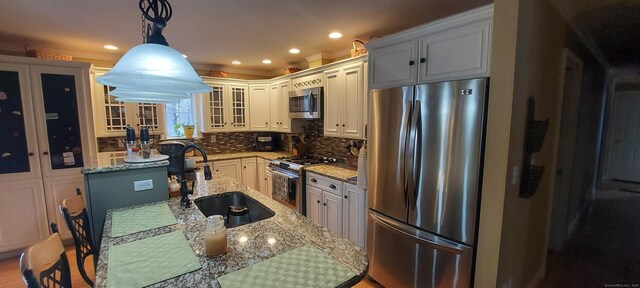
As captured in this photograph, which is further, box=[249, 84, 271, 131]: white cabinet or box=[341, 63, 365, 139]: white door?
box=[249, 84, 271, 131]: white cabinet

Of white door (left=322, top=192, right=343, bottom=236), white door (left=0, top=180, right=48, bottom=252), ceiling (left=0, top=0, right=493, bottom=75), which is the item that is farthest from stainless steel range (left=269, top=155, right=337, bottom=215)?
white door (left=0, top=180, right=48, bottom=252)

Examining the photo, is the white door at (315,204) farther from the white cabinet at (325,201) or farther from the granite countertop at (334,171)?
the granite countertop at (334,171)

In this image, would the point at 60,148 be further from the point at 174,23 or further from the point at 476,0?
the point at 476,0

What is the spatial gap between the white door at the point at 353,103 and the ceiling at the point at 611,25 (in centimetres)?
167

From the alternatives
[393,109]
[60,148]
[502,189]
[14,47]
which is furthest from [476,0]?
[14,47]

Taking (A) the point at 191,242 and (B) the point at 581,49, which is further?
(B) the point at 581,49

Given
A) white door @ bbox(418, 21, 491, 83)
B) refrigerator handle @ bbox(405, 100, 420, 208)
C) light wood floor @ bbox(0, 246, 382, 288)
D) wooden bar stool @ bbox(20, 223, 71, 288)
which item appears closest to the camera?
wooden bar stool @ bbox(20, 223, 71, 288)

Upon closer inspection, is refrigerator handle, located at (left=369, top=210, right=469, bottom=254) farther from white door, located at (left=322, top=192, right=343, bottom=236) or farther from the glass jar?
the glass jar

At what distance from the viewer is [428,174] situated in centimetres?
184

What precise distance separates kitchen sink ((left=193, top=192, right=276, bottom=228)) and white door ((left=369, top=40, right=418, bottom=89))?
1.36 meters

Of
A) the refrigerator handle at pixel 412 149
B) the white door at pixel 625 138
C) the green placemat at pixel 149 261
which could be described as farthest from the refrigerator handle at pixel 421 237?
the green placemat at pixel 149 261

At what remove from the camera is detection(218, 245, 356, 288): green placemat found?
0.93 m

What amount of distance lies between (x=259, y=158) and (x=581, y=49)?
12.5 ft

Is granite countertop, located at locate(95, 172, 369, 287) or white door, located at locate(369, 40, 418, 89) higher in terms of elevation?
white door, located at locate(369, 40, 418, 89)
